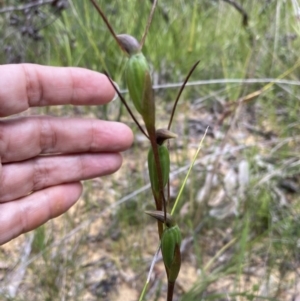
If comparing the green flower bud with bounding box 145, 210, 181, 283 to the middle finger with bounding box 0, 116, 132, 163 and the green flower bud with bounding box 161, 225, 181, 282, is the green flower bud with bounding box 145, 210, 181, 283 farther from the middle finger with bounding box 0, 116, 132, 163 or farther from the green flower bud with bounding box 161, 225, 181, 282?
the middle finger with bounding box 0, 116, 132, 163

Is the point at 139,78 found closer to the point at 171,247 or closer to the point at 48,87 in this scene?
the point at 171,247

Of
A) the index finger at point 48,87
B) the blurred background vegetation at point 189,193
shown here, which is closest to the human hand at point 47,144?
the index finger at point 48,87

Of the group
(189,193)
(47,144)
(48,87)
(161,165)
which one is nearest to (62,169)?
(47,144)

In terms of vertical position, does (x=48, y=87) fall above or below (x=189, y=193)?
above

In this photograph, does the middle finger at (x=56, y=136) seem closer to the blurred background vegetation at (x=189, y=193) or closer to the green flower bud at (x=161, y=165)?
the blurred background vegetation at (x=189, y=193)

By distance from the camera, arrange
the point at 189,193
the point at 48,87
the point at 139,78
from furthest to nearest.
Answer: the point at 189,193 < the point at 48,87 < the point at 139,78

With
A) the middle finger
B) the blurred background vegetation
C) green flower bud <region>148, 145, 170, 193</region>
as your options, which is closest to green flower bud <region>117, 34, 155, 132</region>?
green flower bud <region>148, 145, 170, 193</region>

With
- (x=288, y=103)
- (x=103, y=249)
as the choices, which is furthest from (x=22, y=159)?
(x=288, y=103)
